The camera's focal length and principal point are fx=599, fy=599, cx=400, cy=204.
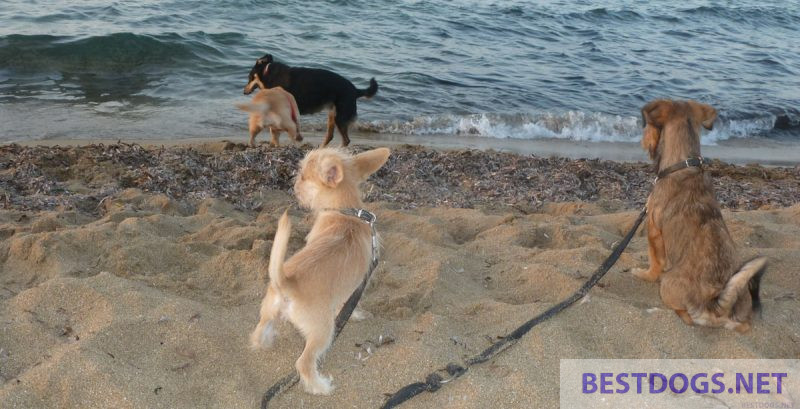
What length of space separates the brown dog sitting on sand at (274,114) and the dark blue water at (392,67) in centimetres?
147

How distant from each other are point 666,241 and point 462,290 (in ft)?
4.63

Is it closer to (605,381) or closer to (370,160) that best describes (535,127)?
(370,160)

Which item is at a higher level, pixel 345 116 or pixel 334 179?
pixel 334 179

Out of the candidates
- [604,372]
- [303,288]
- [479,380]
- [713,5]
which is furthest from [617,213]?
[713,5]

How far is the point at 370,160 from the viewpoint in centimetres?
360

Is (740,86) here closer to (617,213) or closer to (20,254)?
(617,213)

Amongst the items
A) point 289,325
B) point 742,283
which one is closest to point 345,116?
point 289,325

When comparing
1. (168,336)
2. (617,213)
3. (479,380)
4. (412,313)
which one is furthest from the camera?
(617,213)

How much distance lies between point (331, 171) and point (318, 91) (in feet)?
20.5

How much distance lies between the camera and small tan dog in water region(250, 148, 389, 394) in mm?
2955

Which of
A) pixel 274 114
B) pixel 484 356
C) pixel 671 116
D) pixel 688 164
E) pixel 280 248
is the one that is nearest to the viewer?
pixel 280 248

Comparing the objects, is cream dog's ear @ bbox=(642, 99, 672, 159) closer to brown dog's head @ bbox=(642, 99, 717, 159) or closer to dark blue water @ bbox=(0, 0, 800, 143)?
brown dog's head @ bbox=(642, 99, 717, 159)

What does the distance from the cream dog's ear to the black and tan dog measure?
5.58m

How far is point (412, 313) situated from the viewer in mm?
3664
